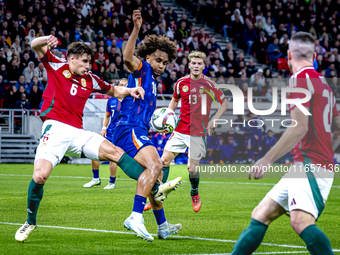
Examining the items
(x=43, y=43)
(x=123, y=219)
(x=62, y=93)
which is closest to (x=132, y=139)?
(x=62, y=93)

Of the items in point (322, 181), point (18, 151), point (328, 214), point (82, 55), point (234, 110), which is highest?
point (82, 55)

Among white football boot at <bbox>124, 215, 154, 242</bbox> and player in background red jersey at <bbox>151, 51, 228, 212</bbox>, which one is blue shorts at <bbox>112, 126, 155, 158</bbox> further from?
player in background red jersey at <bbox>151, 51, 228, 212</bbox>

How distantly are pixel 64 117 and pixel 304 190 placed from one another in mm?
3293

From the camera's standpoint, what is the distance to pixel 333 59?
24.4m

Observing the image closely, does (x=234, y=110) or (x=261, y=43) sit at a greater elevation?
(x=261, y=43)

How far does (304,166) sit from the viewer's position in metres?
3.75

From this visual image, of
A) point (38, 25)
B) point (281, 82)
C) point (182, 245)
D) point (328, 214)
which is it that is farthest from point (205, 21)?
point (182, 245)

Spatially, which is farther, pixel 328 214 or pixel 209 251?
pixel 328 214

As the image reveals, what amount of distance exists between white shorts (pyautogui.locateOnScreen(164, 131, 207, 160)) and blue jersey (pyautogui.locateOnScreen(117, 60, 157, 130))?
3073mm

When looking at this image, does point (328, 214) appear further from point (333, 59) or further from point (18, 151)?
point (333, 59)

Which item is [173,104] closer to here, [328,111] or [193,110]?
[193,110]

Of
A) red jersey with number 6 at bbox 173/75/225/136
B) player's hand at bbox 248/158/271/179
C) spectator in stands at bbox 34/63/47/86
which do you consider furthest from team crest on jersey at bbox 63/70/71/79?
spectator in stands at bbox 34/63/47/86

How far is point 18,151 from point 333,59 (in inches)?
611

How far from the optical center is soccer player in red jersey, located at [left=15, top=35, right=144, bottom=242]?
5.61 meters
